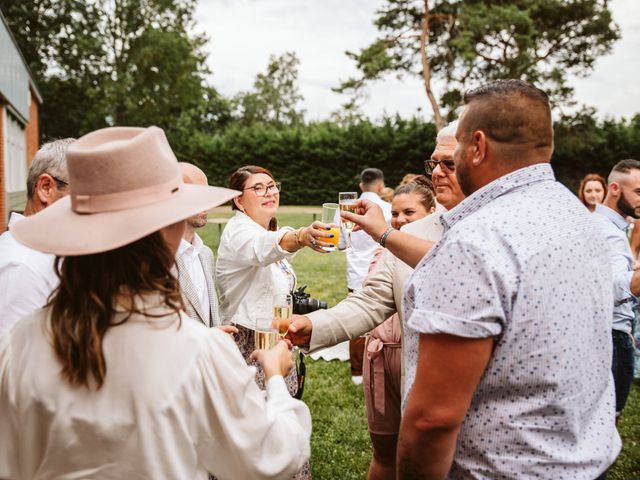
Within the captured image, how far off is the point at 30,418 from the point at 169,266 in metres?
0.56

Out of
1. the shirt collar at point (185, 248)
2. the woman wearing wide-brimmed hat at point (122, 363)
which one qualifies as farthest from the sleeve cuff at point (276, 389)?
the shirt collar at point (185, 248)

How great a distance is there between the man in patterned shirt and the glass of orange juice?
1471 millimetres

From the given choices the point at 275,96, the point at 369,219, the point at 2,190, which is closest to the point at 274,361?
the point at 369,219

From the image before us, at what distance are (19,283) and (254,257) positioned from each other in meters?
1.59

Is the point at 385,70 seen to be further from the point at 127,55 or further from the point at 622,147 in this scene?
the point at 127,55

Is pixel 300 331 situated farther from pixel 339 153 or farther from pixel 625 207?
pixel 339 153

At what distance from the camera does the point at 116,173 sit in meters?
1.55

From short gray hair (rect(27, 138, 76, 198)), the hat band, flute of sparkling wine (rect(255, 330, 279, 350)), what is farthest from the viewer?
short gray hair (rect(27, 138, 76, 198))

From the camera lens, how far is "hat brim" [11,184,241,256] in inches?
57.4

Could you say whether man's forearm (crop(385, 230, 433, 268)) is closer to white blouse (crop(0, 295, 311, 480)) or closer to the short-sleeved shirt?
the short-sleeved shirt

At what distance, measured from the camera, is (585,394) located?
1.74 metres

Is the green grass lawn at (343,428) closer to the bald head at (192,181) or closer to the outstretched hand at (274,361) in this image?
the bald head at (192,181)

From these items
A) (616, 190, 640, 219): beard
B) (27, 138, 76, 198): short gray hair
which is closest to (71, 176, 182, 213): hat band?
(27, 138, 76, 198): short gray hair

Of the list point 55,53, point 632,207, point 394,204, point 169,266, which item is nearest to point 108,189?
point 169,266
